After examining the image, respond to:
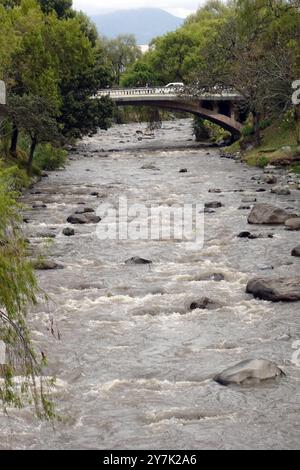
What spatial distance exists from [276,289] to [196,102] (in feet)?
174

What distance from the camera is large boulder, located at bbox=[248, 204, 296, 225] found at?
33031mm

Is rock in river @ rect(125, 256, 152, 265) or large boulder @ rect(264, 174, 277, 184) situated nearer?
rock in river @ rect(125, 256, 152, 265)

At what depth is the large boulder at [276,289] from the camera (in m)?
21.5

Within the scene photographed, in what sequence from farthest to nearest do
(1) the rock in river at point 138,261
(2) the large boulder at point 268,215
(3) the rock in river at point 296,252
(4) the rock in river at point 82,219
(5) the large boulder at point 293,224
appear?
→ (4) the rock in river at point 82,219 → (2) the large boulder at point 268,215 → (5) the large boulder at point 293,224 → (3) the rock in river at point 296,252 → (1) the rock in river at point 138,261

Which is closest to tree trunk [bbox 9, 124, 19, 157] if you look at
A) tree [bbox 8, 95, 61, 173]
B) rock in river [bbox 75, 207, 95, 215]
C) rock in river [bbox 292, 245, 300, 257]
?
tree [bbox 8, 95, 61, 173]

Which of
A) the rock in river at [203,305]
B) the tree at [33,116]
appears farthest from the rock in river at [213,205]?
the rock in river at [203,305]

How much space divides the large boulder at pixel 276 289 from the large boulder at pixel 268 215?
10631 millimetres

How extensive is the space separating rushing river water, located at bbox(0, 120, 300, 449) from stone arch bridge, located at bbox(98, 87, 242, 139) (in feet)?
120

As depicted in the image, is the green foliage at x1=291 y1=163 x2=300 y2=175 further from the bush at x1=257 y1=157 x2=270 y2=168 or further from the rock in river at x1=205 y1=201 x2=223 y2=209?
the rock in river at x1=205 y1=201 x2=223 y2=209

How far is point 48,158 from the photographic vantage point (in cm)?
5309

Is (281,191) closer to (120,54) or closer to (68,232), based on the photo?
(68,232)

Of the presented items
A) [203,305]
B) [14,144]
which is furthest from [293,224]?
[14,144]

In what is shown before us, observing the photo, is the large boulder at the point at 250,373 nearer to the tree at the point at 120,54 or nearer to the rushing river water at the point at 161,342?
the rushing river water at the point at 161,342
